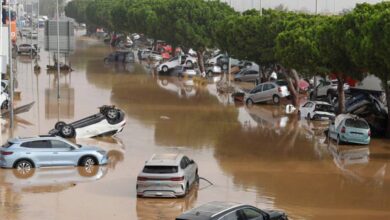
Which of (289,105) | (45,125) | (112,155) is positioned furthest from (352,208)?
(289,105)

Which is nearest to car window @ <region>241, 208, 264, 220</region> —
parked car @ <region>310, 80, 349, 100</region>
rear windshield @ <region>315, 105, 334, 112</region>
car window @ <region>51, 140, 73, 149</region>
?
car window @ <region>51, 140, 73, 149</region>

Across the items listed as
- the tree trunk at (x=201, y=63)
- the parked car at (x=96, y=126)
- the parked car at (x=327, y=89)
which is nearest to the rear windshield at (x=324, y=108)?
the parked car at (x=327, y=89)

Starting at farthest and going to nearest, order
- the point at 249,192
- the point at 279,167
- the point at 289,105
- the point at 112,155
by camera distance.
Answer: the point at 289,105, the point at 112,155, the point at 279,167, the point at 249,192

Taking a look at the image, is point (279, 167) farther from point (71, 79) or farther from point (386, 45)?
point (71, 79)

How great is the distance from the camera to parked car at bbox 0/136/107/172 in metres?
27.2

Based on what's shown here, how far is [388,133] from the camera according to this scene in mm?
36219

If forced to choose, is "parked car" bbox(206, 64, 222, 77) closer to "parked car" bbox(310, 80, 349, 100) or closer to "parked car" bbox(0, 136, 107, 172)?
"parked car" bbox(310, 80, 349, 100)

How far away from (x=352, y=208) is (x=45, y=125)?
785 inches

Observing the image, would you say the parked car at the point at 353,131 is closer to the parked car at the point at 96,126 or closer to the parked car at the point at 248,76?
the parked car at the point at 96,126

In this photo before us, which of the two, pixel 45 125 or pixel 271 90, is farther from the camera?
pixel 271 90

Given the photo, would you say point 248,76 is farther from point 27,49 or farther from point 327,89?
point 27,49

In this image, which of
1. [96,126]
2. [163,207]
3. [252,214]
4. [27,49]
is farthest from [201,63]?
[252,214]

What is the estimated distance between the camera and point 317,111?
42.0m

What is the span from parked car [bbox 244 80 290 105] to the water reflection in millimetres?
26324
